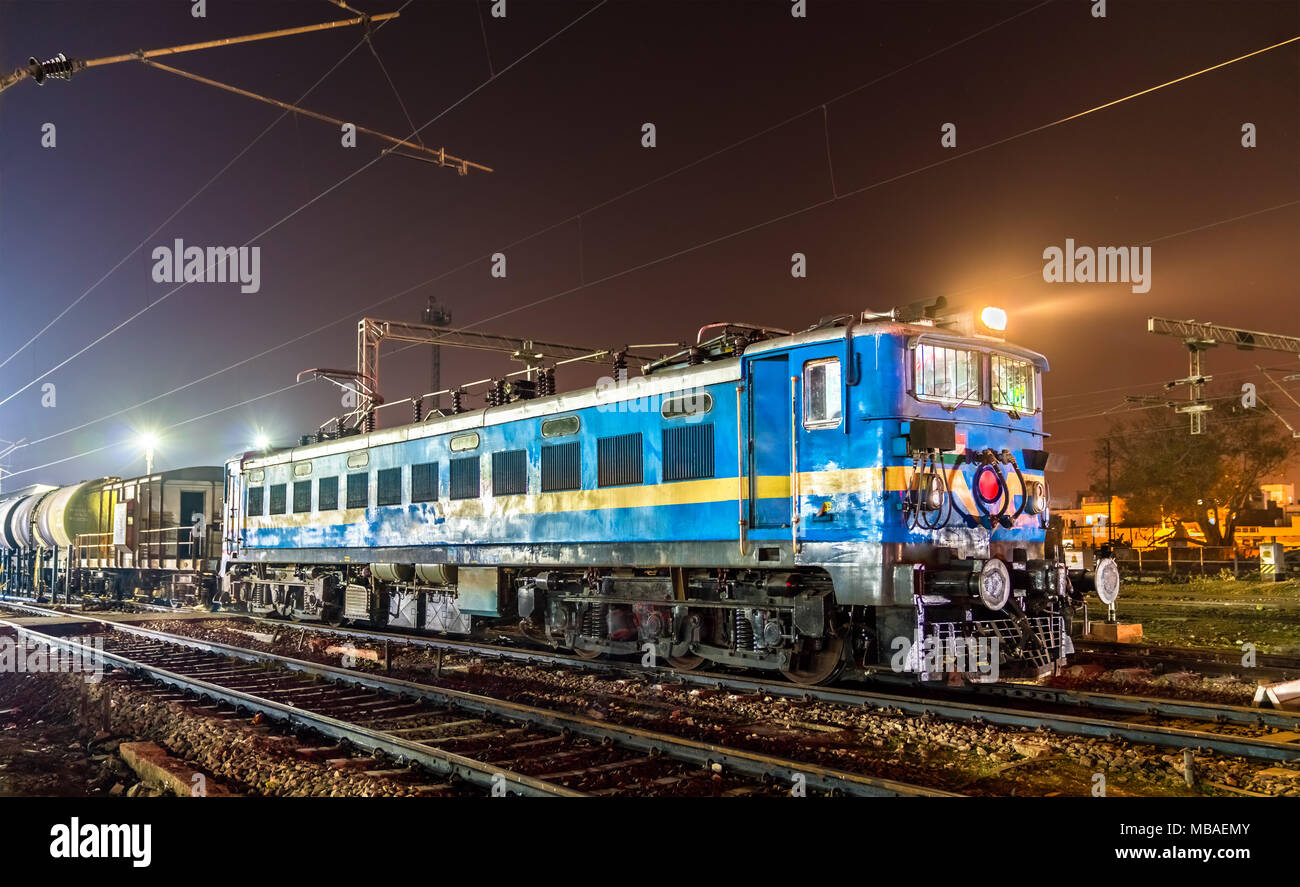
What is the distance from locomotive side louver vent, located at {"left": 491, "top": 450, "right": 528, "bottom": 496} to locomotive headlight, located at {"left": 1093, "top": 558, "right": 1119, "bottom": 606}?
8.07m

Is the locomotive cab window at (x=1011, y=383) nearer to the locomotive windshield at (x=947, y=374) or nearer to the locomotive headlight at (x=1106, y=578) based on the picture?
the locomotive windshield at (x=947, y=374)

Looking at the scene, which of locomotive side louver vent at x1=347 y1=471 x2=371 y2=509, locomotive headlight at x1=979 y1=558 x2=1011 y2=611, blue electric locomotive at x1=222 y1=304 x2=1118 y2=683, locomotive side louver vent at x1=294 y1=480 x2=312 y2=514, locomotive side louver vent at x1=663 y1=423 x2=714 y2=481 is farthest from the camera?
locomotive side louver vent at x1=294 y1=480 x2=312 y2=514

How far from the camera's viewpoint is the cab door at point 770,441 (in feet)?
35.2

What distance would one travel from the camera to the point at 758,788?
7105mm

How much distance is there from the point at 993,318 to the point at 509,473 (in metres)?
7.69

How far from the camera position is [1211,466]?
60.7 metres

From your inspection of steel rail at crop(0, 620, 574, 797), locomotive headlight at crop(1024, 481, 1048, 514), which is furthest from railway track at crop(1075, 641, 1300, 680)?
steel rail at crop(0, 620, 574, 797)

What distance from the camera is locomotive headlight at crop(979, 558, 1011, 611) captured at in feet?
31.0

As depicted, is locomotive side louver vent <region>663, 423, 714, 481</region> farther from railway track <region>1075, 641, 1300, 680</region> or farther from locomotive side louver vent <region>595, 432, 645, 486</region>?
railway track <region>1075, 641, 1300, 680</region>

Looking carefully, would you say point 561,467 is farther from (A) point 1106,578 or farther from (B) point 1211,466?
(B) point 1211,466

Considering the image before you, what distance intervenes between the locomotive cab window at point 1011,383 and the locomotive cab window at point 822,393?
6.75 feet

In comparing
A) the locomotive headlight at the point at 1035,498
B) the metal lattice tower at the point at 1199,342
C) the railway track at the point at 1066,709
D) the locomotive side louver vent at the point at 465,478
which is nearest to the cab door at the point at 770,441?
the railway track at the point at 1066,709
